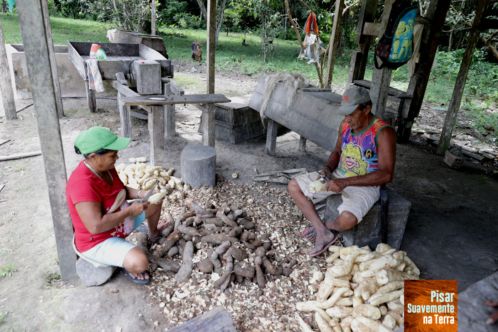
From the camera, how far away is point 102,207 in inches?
111

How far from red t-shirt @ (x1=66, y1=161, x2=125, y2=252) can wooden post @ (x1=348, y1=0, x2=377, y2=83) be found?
5.19 m

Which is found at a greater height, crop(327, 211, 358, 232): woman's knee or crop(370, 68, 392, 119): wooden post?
crop(370, 68, 392, 119): wooden post

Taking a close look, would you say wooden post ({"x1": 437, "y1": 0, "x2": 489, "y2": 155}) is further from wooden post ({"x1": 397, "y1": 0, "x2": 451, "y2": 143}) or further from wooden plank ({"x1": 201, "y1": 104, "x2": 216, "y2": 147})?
wooden plank ({"x1": 201, "y1": 104, "x2": 216, "y2": 147})

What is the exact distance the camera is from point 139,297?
290 cm

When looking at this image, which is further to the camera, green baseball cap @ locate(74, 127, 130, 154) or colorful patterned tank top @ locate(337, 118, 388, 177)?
colorful patterned tank top @ locate(337, 118, 388, 177)

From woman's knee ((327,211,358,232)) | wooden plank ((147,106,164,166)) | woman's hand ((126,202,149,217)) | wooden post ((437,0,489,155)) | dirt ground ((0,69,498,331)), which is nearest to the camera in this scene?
dirt ground ((0,69,498,331))

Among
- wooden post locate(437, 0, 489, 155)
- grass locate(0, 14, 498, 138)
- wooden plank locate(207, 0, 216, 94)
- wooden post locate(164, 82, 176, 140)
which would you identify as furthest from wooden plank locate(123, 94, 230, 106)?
grass locate(0, 14, 498, 138)

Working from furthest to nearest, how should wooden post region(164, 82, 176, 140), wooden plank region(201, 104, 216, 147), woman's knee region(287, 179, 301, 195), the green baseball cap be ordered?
wooden post region(164, 82, 176, 140) < wooden plank region(201, 104, 216, 147) < woman's knee region(287, 179, 301, 195) < the green baseball cap

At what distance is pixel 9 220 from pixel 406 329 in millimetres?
4104

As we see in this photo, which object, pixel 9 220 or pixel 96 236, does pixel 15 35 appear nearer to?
pixel 9 220

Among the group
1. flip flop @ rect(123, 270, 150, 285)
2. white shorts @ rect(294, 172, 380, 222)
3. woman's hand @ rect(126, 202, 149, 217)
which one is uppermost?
woman's hand @ rect(126, 202, 149, 217)

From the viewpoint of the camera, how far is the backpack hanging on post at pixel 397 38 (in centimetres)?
396

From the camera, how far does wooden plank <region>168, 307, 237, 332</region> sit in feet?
7.57

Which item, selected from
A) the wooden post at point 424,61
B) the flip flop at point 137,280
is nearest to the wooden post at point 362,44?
the wooden post at point 424,61
